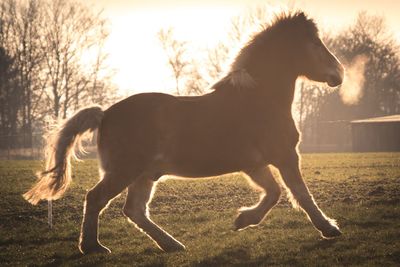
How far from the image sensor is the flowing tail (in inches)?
297

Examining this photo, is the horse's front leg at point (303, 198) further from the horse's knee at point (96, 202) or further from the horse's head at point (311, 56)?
the horse's knee at point (96, 202)

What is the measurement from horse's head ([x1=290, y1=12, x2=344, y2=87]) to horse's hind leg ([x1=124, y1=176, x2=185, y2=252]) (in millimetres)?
2870

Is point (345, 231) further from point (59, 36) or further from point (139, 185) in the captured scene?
point (59, 36)

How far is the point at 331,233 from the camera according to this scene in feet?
24.6

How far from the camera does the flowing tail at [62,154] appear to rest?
24.7 feet

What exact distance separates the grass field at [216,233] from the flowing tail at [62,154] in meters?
0.86

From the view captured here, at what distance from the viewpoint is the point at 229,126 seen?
7.39 meters

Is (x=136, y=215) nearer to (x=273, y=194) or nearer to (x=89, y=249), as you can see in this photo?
(x=89, y=249)

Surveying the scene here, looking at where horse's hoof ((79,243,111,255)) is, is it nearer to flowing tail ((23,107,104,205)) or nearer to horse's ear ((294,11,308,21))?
flowing tail ((23,107,104,205))

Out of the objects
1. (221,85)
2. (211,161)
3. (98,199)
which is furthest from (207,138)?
(98,199)

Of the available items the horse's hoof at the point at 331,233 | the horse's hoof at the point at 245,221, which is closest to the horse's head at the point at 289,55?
the horse's hoof at the point at 245,221

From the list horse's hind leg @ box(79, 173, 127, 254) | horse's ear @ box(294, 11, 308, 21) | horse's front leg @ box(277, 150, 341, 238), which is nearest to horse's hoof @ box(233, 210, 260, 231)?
horse's front leg @ box(277, 150, 341, 238)

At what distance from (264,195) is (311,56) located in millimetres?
2190

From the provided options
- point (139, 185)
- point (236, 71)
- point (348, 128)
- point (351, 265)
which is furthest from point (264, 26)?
point (348, 128)
